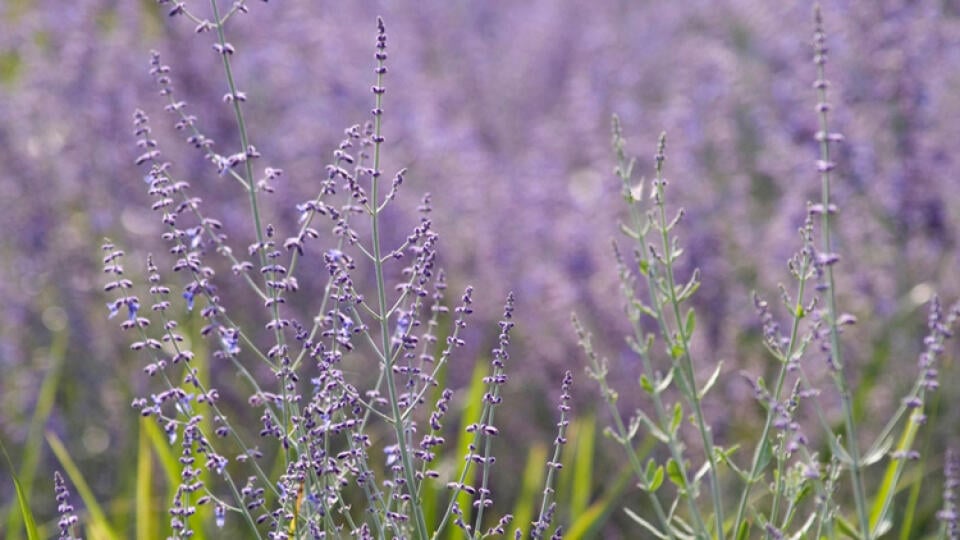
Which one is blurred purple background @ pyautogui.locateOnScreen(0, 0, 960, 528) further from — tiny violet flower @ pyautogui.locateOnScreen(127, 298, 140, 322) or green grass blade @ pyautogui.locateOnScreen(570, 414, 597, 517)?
tiny violet flower @ pyautogui.locateOnScreen(127, 298, 140, 322)

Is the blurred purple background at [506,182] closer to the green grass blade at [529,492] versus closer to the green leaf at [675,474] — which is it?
the green grass blade at [529,492]


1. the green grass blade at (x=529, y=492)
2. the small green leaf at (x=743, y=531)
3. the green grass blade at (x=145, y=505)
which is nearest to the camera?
the small green leaf at (x=743, y=531)

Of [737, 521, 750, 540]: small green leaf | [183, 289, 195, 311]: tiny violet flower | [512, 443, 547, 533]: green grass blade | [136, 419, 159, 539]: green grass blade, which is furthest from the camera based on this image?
[512, 443, 547, 533]: green grass blade

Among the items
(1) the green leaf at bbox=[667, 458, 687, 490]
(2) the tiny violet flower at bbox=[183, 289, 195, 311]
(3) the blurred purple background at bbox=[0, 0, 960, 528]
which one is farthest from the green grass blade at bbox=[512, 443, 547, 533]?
(2) the tiny violet flower at bbox=[183, 289, 195, 311]

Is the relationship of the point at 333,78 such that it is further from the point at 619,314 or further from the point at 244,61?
the point at 619,314

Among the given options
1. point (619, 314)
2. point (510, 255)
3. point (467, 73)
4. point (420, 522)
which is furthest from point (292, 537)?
point (467, 73)

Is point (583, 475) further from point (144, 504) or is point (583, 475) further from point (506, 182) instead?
point (506, 182)

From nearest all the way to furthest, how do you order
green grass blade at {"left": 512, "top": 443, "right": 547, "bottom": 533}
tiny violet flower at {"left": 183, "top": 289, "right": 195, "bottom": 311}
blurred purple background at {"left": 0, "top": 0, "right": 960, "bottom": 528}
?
tiny violet flower at {"left": 183, "top": 289, "right": 195, "bottom": 311} → green grass blade at {"left": 512, "top": 443, "right": 547, "bottom": 533} → blurred purple background at {"left": 0, "top": 0, "right": 960, "bottom": 528}

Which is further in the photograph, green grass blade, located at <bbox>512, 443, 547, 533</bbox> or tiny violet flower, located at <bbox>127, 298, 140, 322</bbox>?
green grass blade, located at <bbox>512, 443, 547, 533</bbox>

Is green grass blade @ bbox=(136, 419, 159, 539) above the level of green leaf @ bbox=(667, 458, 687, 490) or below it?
above

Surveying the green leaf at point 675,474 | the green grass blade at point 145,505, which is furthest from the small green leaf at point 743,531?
the green grass blade at point 145,505

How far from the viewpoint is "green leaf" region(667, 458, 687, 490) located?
223cm

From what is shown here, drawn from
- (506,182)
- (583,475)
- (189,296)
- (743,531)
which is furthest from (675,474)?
(506,182)

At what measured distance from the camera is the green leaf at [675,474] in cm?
223
